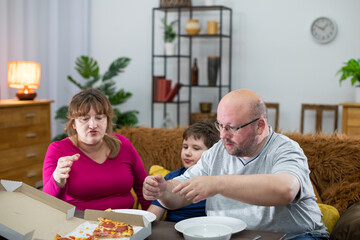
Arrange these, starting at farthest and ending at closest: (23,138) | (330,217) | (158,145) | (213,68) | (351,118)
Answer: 1. (213,68)
2. (351,118)
3. (23,138)
4. (158,145)
5. (330,217)

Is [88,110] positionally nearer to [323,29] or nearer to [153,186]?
[153,186]

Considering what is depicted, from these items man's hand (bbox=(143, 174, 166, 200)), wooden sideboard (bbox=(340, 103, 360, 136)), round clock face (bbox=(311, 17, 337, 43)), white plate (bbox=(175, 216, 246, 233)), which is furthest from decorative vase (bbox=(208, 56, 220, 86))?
white plate (bbox=(175, 216, 246, 233))

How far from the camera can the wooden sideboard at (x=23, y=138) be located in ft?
13.2

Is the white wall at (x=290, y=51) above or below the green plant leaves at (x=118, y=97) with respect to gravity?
above

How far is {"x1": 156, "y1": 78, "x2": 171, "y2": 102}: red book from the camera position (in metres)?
5.21

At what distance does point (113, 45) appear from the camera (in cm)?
580

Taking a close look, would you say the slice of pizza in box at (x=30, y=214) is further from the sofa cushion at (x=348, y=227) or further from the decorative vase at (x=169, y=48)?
the decorative vase at (x=169, y=48)

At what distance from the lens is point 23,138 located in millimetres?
4250

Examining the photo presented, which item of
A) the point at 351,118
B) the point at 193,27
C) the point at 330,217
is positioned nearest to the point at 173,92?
the point at 193,27

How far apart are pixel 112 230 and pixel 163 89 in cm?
390

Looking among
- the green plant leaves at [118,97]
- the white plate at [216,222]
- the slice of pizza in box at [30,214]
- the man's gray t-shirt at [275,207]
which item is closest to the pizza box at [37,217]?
the slice of pizza in box at [30,214]

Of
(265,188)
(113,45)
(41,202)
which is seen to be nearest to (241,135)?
(265,188)

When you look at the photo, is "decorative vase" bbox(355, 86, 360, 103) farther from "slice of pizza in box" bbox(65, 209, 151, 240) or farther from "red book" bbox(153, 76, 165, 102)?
"slice of pizza in box" bbox(65, 209, 151, 240)

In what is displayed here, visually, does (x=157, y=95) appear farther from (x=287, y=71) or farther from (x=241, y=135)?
(x=241, y=135)
